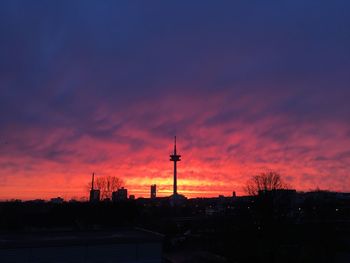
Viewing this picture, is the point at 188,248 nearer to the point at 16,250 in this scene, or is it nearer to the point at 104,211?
the point at 104,211

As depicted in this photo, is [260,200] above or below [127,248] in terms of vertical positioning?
above

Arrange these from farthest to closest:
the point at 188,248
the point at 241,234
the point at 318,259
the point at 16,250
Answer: the point at 188,248 → the point at 241,234 → the point at 318,259 → the point at 16,250

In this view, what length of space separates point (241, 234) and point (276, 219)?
1716cm

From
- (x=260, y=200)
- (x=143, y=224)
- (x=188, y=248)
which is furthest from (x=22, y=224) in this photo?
(x=260, y=200)

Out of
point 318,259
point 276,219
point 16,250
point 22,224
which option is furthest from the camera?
point 22,224

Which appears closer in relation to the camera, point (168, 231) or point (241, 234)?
point (241, 234)

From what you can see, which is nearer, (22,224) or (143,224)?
(22,224)

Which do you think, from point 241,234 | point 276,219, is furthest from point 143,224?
point 241,234

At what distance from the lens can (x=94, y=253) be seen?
82.2 feet

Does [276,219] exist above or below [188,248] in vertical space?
above

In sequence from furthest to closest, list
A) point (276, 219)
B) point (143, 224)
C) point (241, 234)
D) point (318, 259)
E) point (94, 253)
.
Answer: point (143, 224), point (276, 219), point (241, 234), point (318, 259), point (94, 253)

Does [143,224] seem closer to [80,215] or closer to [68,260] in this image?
[80,215]

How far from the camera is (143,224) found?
74.1m

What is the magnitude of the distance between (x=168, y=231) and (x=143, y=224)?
13.6 metres
